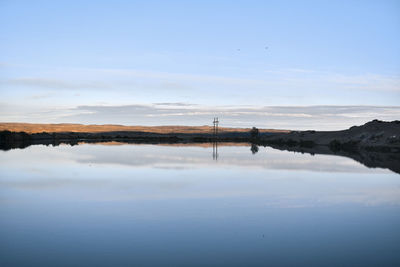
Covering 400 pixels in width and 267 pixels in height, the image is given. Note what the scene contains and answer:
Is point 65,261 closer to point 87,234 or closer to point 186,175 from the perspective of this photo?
point 87,234

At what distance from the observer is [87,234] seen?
8281 mm

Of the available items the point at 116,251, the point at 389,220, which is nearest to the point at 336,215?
the point at 389,220

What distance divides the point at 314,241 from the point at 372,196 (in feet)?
21.8

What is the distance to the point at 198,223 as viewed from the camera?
930 centimetres

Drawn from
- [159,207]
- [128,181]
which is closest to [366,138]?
[128,181]

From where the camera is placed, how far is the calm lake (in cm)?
695

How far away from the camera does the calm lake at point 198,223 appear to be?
22.8 ft

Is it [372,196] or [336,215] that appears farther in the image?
[372,196]

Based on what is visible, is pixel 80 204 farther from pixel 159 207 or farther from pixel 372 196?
pixel 372 196

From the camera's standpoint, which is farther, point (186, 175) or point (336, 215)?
point (186, 175)

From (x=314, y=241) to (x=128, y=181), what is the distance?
10350 mm

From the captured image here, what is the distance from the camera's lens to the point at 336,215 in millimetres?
10438

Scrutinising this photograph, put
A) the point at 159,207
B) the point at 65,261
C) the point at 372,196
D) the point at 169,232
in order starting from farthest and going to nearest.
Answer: the point at 372,196 < the point at 159,207 < the point at 169,232 < the point at 65,261

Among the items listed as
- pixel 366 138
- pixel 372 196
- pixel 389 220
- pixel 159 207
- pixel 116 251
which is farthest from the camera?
pixel 366 138
